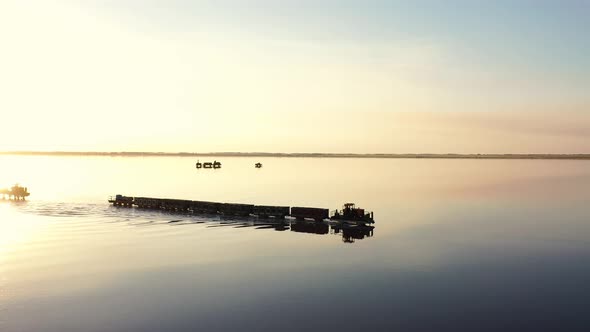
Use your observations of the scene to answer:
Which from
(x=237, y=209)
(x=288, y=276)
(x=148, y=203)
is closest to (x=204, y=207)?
(x=237, y=209)

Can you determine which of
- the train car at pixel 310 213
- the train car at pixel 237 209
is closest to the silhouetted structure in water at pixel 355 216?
the train car at pixel 310 213

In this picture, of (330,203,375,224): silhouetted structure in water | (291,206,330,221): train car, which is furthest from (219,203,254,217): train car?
(330,203,375,224): silhouetted structure in water

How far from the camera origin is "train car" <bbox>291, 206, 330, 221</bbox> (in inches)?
3024

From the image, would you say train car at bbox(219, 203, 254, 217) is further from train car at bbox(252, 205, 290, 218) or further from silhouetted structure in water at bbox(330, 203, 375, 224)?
silhouetted structure in water at bbox(330, 203, 375, 224)

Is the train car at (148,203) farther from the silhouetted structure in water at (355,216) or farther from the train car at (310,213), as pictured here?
the silhouetted structure in water at (355,216)

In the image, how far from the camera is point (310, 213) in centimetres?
7800

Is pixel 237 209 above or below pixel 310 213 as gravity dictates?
above

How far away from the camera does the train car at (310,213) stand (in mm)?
76812

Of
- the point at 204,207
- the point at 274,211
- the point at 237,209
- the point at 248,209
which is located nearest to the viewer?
the point at 274,211

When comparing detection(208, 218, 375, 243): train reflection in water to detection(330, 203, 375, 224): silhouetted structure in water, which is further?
detection(330, 203, 375, 224): silhouetted structure in water

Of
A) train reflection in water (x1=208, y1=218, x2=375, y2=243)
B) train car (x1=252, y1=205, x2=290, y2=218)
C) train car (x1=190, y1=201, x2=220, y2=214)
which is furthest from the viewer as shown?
train car (x1=190, y1=201, x2=220, y2=214)

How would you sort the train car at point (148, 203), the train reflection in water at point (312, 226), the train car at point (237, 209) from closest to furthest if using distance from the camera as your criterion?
1. the train reflection in water at point (312, 226)
2. the train car at point (237, 209)
3. the train car at point (148, 203)

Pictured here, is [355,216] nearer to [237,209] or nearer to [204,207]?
[237,209]

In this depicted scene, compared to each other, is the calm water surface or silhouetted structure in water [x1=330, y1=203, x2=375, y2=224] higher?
silhouetted structure in water [x1=330, y1=203, x2=375, y2=224]
